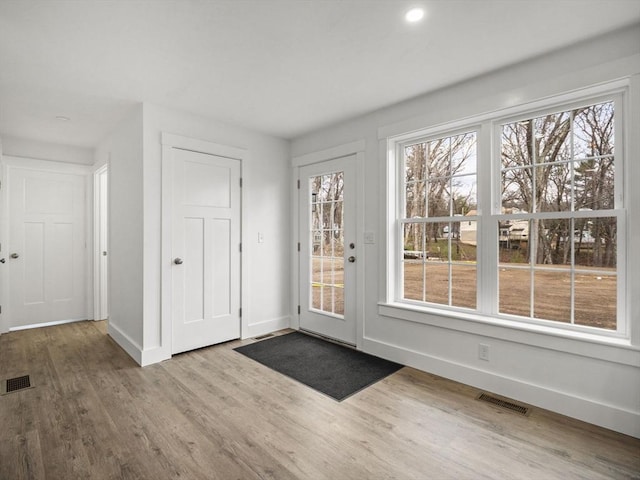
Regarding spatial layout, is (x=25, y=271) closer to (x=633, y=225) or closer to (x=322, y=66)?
(x=322, y=66)

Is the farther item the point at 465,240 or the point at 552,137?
the point at 465,240

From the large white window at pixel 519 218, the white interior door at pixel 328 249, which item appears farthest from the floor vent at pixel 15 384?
the large white window at pixel 519 218

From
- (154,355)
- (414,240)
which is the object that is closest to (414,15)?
(414,240)

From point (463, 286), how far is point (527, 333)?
0.62 m

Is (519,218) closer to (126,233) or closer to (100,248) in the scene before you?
(126,233)

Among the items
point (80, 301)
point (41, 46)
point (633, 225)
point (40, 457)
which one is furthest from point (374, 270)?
point (80, 301)

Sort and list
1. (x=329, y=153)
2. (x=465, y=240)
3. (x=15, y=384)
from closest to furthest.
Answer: (x=15, y=384), (x=465, y=240), (x=329, y=153)

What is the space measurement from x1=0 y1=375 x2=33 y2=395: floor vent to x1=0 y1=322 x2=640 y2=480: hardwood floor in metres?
0.07

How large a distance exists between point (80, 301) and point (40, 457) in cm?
348

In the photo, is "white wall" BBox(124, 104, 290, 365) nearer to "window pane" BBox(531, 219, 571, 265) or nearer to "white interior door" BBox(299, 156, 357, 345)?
"white interior door" BBox(299, 156, 357, 345)

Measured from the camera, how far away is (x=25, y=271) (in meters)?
4.36

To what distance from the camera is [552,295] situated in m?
2.46

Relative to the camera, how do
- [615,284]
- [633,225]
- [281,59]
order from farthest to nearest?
[281,59] → [615,284] → [633,225]

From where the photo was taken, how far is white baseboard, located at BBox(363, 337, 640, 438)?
205 centimetres
